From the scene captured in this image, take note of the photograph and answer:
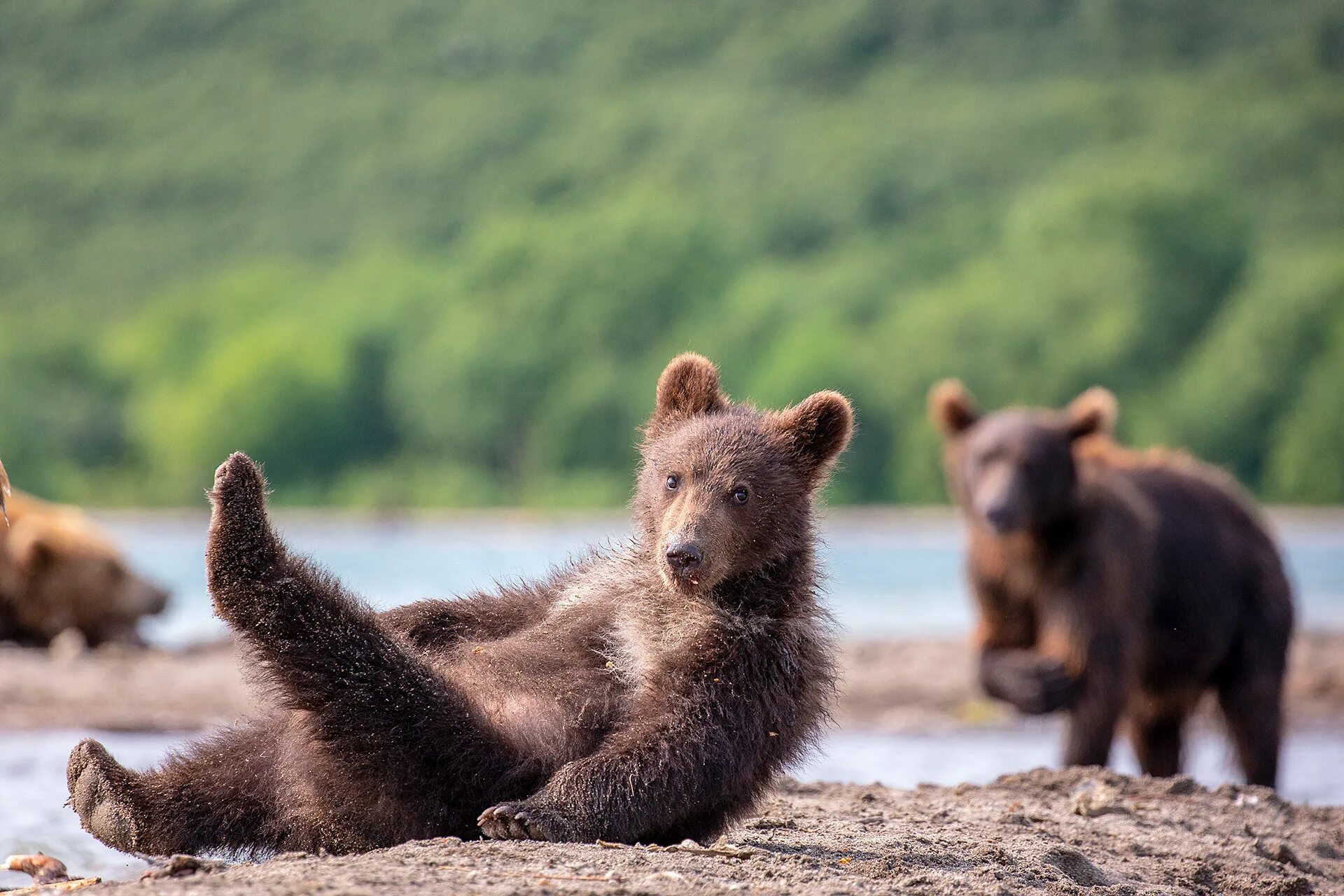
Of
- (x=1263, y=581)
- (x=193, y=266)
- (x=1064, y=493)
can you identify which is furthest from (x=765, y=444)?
(x=193, y=266)

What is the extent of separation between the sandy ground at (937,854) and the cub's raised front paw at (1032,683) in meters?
2.03

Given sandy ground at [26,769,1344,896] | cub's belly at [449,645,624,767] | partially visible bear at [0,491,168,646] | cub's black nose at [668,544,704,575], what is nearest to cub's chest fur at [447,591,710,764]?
cub's belly at [449,645,624,767]

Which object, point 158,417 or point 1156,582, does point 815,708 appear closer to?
point 1156,582

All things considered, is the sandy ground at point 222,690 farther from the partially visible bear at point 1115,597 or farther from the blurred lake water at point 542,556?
the partially visible bear at point 1115,597

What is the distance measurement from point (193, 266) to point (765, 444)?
7959 centimetres

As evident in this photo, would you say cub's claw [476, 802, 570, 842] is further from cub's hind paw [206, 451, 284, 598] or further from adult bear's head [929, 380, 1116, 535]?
adult bear's head [929, 380, 1116, 535]

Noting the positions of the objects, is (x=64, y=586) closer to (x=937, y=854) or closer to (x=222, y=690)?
(x=222, y=690)

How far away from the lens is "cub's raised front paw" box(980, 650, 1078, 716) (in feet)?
29.3

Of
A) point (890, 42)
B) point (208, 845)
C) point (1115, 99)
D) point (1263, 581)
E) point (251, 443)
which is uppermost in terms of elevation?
point (890, 42)

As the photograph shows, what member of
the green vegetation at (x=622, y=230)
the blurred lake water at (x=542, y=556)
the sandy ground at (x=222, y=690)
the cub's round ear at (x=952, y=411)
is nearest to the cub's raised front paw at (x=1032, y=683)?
the cub's round ear at (x=952, y=411)

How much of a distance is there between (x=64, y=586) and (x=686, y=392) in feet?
33.3

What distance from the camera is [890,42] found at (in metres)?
98.5

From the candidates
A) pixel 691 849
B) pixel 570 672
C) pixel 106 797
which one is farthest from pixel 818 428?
pixel 106 797

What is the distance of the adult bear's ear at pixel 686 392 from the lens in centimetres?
539
